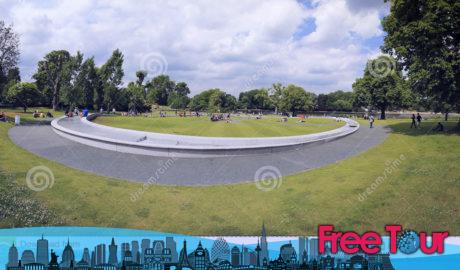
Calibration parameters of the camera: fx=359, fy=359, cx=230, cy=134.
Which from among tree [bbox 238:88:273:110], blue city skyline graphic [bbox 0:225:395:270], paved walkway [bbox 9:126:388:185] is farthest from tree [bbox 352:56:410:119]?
tree [bbox 238:88:273:110]

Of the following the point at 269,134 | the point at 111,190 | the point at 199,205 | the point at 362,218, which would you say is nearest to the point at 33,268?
the point at 111,190

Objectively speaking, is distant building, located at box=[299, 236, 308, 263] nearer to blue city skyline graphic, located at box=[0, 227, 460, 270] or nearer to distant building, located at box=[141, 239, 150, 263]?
blue city skyline graphic, located at box=[0, 227, 460, 270]

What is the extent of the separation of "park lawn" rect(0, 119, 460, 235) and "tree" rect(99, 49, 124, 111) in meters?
59.6

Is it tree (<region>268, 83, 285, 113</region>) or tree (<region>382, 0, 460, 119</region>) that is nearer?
tree (<region>382, 0, 460, 119</region>)

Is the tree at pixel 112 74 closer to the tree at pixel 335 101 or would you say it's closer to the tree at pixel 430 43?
the tree at pixel 430 43

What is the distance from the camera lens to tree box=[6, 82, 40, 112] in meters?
74.4

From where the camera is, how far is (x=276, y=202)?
15789mm

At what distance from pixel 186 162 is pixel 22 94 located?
69.2 m

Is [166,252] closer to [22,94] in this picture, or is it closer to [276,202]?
[276,202]

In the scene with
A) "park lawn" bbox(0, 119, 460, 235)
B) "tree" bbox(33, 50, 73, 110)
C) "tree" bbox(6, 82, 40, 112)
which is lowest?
"park lawn" bbox(0, 119, 460, 235)

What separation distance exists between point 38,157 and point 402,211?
20.8 metres

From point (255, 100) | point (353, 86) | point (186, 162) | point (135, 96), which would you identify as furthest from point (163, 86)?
point (186, 162)

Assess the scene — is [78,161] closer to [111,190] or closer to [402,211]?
[111,190]

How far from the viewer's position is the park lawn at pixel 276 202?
14266 millimetres
